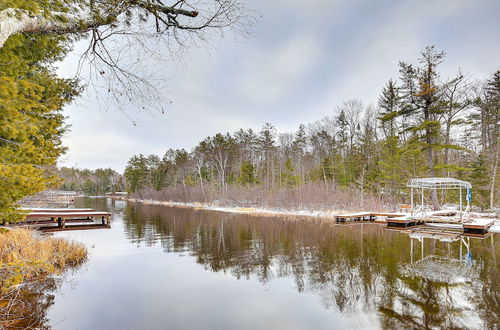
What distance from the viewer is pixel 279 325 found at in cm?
387

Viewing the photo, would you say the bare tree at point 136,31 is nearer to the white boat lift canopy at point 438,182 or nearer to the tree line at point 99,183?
the white boat lift canopy at point 438,182

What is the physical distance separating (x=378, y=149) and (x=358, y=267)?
67.2ft

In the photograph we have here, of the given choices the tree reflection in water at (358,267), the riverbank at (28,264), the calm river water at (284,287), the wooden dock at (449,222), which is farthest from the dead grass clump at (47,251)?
the wooden dock at (449,222)

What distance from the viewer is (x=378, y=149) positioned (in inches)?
947

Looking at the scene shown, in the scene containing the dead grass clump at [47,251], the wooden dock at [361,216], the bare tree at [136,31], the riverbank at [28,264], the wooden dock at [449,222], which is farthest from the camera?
the wooden dock at [361,216]

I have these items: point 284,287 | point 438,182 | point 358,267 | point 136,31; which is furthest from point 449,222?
point 136,31

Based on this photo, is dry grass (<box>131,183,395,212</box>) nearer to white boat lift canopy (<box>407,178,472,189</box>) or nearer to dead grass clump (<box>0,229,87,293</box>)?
white boat lift canopy (<box>407,178,472,189</box>)

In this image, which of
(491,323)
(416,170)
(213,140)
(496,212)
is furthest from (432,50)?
(213,140)

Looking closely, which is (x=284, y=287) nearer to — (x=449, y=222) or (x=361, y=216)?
(x=361, y=216)

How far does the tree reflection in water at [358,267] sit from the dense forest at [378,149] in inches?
370

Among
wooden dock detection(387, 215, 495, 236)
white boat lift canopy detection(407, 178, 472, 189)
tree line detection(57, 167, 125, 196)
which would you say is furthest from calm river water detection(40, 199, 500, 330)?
tree line detection(57, 167, 125, 196)

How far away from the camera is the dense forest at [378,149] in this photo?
17547mm

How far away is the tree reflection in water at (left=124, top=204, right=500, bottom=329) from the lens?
399cm

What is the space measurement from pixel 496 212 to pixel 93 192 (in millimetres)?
91048
